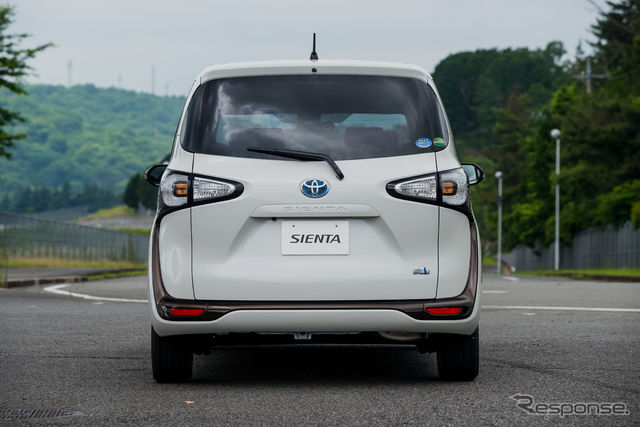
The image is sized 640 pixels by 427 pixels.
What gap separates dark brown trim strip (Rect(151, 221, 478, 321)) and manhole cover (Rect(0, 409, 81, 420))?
33.0 inches

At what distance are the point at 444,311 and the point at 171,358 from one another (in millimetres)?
1673

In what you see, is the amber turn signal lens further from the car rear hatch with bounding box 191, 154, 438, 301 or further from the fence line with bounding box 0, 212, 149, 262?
the fence line with bounding box 0, 212, 149, 262

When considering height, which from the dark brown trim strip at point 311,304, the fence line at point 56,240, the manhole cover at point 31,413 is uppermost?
the dark brown trim strip at point 311,304

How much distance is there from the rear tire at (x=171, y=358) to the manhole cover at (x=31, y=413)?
0.92 m

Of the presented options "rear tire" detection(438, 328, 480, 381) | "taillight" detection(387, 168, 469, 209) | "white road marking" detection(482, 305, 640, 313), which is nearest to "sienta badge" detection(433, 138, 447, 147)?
"taillight" detection(387, 168, 469, 209)

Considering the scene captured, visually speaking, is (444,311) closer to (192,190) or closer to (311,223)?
(311,223)

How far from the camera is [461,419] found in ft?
15.7

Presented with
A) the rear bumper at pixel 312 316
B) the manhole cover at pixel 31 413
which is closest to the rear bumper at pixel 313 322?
the rear bumper at pixel 312 316

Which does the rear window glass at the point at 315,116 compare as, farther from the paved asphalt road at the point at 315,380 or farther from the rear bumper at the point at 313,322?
the paved asphalt road at the point at 315,380

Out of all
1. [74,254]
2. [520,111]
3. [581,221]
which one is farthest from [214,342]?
[520,111]

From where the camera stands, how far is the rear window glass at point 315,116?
564 cm

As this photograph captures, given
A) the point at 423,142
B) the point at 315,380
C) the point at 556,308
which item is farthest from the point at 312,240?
the point at 556,308

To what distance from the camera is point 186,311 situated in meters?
5.53

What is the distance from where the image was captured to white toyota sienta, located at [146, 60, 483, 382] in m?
5.45
